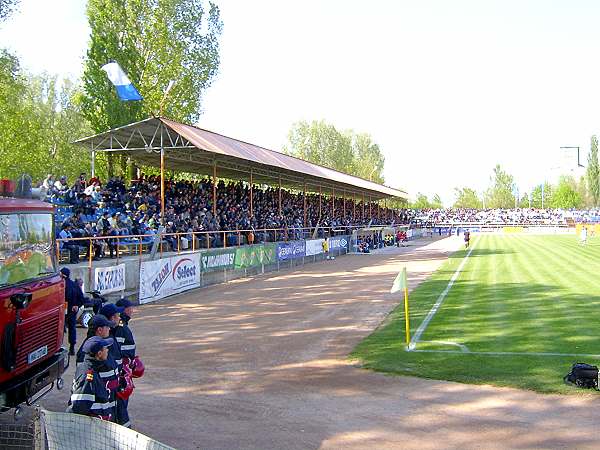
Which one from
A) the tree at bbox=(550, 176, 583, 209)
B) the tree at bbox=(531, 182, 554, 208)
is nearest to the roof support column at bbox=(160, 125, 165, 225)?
the tree at bbox=(550, 176, 583, 209)

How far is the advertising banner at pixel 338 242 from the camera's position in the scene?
44.3 meters

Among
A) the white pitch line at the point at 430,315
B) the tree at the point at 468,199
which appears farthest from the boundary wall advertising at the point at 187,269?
the tree at the point at 468,199

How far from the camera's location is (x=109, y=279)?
61.8ft

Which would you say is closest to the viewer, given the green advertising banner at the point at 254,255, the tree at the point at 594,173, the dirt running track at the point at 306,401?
the dirt running track at the point at 306,401

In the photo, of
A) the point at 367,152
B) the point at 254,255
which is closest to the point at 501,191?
the point at 367,152

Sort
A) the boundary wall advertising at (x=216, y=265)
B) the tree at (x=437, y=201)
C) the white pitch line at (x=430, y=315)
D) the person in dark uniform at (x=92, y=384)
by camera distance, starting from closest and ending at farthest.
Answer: the person in dark uniform at (x=92, y=384) → the white pitch line at (x=430, y=315) → the boundary wall advertising at (x=216, y=265) → the tree at (x=437, y=201)

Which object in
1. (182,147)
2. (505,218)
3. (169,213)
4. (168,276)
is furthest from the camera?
(505,218)

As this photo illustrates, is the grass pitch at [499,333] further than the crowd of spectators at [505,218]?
No

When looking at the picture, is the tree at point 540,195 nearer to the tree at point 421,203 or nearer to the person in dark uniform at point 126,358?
the tree at point 421,203

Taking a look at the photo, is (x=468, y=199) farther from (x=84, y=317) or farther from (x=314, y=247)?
(x=84, y=317)

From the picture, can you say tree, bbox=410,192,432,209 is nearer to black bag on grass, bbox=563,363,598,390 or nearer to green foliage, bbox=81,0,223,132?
green foliage, bbox=81,0,223,132

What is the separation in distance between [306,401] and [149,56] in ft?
140

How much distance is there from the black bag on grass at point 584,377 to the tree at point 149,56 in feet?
125

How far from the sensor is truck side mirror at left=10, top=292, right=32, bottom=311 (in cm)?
728
